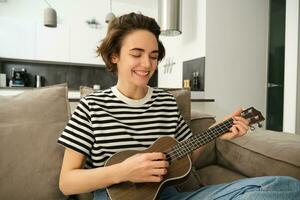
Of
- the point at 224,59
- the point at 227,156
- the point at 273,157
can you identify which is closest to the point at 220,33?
the point at 224,59

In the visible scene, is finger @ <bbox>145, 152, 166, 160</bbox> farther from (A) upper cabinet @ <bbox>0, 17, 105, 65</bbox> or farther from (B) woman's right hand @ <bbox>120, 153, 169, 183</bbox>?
(A) upper cabinet @ <bbox>0, 17, 105, 65</bbox>

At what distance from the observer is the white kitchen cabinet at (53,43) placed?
3645 millimetres

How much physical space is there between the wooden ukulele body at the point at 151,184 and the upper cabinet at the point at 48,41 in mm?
2734

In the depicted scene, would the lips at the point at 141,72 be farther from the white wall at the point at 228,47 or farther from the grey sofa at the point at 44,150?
the white wall at the point at 228,47

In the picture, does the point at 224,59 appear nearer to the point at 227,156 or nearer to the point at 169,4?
the point at 169,4

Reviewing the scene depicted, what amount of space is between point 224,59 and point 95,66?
2.19 meters

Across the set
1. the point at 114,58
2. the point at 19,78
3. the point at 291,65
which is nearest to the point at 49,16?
the point at 19,78

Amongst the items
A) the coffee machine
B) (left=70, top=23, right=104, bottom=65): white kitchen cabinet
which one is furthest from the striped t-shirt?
the coffee machine

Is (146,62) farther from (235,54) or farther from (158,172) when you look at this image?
(235,54)

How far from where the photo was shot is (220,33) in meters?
2.61

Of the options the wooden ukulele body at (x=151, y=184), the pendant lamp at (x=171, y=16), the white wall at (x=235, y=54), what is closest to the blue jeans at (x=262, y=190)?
the wooden ukulele body at (x=151, y=184)

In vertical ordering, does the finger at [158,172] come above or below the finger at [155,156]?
below

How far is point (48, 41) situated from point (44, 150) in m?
3.06

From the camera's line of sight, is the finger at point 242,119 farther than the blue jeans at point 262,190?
Yes
